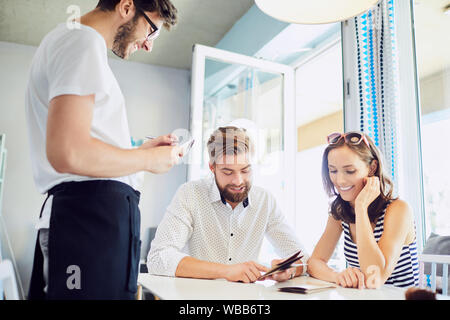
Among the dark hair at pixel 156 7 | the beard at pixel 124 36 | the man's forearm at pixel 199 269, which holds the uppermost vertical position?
the dark hair at pixel 156 7

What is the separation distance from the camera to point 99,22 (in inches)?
35.8

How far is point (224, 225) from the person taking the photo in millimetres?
1774

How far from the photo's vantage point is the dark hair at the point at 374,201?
61.6 inches

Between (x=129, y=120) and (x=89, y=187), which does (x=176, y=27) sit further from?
(x=89, y=187)

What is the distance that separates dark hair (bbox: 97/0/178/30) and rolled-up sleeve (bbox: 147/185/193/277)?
85cm

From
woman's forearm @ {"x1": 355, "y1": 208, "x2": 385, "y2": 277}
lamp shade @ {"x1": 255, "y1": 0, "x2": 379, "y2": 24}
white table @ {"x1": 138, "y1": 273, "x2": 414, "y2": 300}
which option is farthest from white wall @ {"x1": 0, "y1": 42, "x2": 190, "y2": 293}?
lamp shade @ {"x1": 255, "y1": 0, "x2": 379, "y2": 24}

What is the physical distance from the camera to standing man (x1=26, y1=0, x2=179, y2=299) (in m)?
0.74

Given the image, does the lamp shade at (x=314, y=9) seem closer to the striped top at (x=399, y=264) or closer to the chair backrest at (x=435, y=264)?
the striped top at (x=399, y=264)

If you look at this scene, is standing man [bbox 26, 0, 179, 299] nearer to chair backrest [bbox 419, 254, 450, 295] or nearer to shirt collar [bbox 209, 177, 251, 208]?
shirt collar [bbox 209, 177, 251, 208]

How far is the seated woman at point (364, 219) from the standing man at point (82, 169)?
2.61 feet

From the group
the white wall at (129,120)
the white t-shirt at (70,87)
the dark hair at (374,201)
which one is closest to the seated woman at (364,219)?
the dark hair at (374,201)

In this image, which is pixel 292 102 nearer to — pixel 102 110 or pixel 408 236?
pixel 408 236

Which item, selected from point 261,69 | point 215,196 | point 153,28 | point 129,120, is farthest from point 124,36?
point 129,120

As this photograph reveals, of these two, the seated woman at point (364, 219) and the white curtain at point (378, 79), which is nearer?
the seated woman at point (364, 219)
